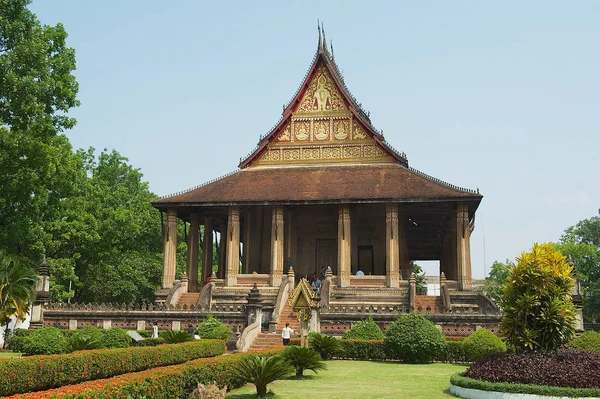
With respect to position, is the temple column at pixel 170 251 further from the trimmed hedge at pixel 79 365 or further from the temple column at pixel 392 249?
the trimmed hedge at pixel 79 365

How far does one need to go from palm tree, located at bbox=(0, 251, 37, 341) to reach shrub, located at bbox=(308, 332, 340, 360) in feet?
32.6

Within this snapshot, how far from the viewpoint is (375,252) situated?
34469 mm

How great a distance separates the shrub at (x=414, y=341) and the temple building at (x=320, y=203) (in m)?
10.8

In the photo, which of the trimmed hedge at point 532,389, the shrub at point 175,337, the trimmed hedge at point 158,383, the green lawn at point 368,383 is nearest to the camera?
the trimmed hedge at point 158,383

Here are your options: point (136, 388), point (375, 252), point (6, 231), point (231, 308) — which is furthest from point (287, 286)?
point (136, 388)

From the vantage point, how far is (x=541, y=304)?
13.2m

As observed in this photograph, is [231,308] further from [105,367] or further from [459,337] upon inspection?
[105,367]

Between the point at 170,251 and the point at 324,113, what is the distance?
11.2 m

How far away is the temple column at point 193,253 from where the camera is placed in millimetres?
34188

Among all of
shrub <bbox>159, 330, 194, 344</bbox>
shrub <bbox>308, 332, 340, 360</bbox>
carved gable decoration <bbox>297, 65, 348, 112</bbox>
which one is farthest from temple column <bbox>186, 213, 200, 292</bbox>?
shrub <bbox>308, 332, 340, 360</bbox>

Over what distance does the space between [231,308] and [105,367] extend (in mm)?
12704

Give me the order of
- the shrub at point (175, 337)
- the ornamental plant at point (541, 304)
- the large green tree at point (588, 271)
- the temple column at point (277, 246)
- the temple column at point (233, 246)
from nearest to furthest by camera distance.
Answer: the ornamental plant at point (541, 304) < the shrub at point (175, 337) < the temple column at point (277, 246) < the temple column at point (233, 246) < the large green tree at point (588, 271)

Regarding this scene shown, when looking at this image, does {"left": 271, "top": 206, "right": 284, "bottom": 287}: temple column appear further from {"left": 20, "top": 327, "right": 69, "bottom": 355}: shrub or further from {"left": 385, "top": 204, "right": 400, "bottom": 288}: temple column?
{"left": 20, "top": 327, "right": 69, "bottom": 355}: shrub

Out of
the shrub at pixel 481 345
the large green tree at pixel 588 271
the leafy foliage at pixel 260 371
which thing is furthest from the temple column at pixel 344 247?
the large green tree at pixel 588 271
